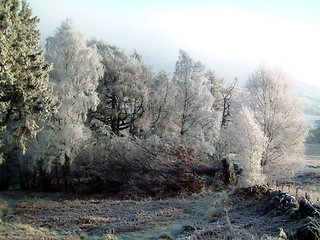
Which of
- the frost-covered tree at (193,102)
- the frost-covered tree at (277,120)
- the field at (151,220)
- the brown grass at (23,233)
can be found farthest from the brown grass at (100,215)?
the frost-covered tree at (193,102)

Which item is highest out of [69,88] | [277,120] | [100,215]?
[69,88]

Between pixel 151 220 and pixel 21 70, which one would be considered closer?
pixel 151 220

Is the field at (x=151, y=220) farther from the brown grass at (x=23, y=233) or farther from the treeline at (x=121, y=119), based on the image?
the treeline at (x=121, y=119)

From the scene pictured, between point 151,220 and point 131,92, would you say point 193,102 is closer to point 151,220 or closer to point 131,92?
point 131,92

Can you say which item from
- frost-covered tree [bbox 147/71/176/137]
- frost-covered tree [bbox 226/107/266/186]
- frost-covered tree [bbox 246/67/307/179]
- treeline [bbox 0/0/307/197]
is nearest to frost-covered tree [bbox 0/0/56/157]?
treeline [bbox 0/0/307/197]

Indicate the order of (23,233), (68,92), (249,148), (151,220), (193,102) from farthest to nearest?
(193,102) < (68,92) < (249,148) < (151,220) < (23,233)

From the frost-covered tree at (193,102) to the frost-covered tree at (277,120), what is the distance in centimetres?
631

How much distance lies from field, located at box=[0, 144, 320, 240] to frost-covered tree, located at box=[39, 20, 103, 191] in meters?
4.30

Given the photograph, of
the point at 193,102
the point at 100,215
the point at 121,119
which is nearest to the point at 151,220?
the point at 100,215

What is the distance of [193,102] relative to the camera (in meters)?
23.8

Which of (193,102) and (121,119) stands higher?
(193,102)

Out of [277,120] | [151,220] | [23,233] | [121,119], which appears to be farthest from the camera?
[121,119]

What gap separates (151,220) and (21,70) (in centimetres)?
851

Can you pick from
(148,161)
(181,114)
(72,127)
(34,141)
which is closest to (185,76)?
(181,114)
